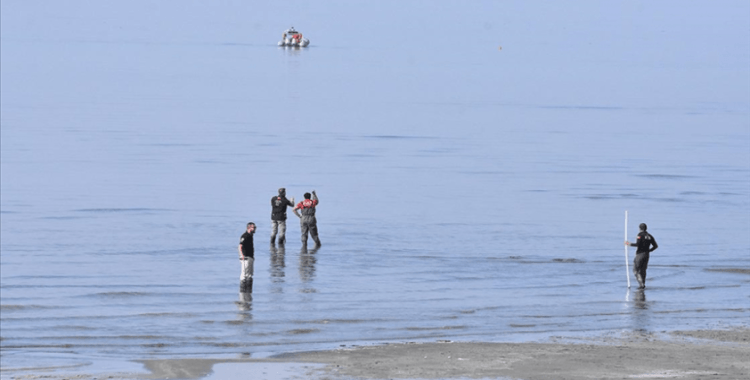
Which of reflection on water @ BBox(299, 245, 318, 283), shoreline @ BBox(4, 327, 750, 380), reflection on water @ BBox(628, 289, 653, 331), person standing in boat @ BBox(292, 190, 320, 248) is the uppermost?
person standing in boat @ BBox(292, 190, 320, 248)

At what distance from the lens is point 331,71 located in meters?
163

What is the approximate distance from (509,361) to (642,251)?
776 cm

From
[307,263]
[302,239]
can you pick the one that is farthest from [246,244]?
[302,239]

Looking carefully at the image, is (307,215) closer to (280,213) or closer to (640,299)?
(280,213)

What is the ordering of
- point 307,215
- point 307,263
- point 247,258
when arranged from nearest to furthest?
1. point 247,258
2. point 307,263
3. point 307,215

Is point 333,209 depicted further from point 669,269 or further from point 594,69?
point 594,69

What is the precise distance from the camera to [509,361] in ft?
60.8

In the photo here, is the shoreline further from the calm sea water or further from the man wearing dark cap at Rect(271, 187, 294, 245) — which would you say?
the man wearing dark cap at Rect(271, 187, 294, 245)

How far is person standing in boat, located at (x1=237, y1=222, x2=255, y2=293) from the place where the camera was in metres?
24.1

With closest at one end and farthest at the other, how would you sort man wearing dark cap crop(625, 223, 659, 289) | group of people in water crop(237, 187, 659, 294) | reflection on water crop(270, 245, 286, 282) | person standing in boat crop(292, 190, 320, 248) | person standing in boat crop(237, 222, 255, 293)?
person standing in boat crop(237, 222, 255, 293)
group of people in water crop(237, 187, 659, 294)
man wearing dark cap crop(625, 223, 659, 289)
reflection on water crop(270, 245, 286, 282)
person standing in boat crop(292, 190, 320, 248)

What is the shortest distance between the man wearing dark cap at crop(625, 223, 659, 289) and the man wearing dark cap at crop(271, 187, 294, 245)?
28.3 ft

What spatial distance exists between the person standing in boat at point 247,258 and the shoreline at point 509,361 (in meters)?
4.83

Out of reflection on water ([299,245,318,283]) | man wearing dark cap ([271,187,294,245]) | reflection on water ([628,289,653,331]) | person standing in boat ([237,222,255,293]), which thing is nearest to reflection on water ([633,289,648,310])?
reflection on water ([628,289,653,331])

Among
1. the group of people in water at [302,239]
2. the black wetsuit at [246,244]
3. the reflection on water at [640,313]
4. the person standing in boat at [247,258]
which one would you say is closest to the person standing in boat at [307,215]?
the group of people in water at [302,239]
